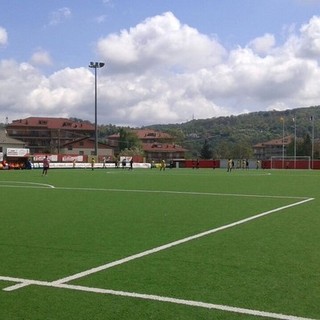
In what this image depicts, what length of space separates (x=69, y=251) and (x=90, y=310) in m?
3.20

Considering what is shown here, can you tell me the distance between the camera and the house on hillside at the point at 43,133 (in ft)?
435

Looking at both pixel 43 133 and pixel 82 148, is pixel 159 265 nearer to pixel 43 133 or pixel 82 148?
pixel 82 148

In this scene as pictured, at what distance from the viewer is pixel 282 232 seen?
10453 millimetres

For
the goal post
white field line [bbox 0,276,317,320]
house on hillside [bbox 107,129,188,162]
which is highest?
house on hillside [bbox 107,129,188,162]

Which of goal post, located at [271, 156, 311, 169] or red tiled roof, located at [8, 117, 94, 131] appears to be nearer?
goal post, located at [271, 156, 311, 169]

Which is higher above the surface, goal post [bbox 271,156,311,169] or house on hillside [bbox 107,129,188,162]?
house on hillside [bbox 107,129,188,162]

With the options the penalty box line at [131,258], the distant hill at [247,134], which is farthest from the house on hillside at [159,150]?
the penalty box line at [131,258]

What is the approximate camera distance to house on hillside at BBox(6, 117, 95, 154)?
13250cm

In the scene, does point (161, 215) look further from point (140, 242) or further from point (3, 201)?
point (3, 201)

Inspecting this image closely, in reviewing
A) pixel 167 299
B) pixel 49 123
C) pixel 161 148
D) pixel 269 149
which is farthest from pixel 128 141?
pixel 167 299

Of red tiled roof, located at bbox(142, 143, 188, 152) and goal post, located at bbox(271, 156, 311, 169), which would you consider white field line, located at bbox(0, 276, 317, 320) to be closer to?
goal post, located at bbox(271, 156, 311, 169)

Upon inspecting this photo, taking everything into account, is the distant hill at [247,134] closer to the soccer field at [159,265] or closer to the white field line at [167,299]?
the soccer field at [159,265]

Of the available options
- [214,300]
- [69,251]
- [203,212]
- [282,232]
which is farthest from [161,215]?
[214,300]

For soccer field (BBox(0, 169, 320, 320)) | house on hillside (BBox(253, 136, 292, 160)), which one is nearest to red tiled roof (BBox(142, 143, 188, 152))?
house on hillside (BBox(253, 136, 292, 160))
